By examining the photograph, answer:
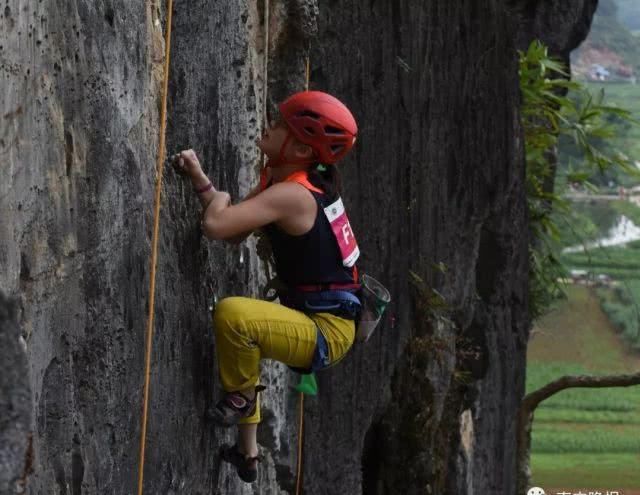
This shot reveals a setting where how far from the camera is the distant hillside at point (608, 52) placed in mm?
55634

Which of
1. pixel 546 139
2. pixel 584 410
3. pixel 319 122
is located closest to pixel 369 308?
pixel 319 122

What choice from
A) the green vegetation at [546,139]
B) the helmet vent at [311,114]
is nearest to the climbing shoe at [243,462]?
the helmet vent at [311,114]

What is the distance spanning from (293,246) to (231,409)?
0.59m

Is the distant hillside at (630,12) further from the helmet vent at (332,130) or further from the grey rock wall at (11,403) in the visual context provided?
the grey rock wall at (11,403)

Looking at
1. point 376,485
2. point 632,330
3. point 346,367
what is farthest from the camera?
point 632,330

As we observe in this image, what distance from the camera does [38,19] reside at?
339cm

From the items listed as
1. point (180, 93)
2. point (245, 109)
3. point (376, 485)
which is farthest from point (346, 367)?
point (180, 93)

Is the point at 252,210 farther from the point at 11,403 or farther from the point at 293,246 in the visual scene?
the point at 11,403

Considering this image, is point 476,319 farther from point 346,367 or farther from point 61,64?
point 61,64

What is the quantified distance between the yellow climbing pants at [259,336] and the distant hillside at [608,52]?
161ft

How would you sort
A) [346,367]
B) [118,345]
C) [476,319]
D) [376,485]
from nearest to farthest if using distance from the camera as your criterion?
[118,345] < [346,367] < [376,485] < [476,319]

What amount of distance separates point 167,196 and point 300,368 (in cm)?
74

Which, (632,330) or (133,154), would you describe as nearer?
(133,154)

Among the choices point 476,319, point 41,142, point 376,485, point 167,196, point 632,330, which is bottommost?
point 632,330
